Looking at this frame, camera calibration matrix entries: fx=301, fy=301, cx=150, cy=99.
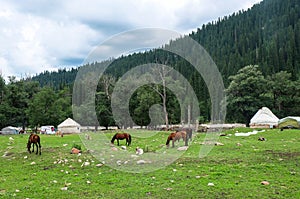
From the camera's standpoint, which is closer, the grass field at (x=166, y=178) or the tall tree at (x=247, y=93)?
the grass field at (x=166, y=178)

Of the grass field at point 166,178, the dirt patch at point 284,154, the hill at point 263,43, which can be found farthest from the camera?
the hill at point 263,43

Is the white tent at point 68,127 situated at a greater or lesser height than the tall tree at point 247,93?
lesser

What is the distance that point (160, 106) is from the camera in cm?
5931

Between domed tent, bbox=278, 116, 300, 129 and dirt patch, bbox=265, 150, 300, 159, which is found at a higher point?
domed tent, bbox=278, 116, 300, 129

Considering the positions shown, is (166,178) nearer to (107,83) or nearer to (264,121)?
(264,121)

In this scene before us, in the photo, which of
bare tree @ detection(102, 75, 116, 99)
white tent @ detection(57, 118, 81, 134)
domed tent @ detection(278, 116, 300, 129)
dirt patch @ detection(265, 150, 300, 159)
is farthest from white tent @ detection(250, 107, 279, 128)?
dirt patch @ detection(265, 150, 300, 159)

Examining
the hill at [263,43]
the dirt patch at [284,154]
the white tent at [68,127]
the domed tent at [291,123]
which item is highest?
the hill at [263,43]

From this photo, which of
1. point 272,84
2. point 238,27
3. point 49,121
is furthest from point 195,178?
point 238,27

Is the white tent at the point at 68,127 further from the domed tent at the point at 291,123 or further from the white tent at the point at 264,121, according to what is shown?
the domed tent at the point at 291,123

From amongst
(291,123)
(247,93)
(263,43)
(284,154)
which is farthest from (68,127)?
(263,43)

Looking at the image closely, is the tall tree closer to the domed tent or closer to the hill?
the domed tent

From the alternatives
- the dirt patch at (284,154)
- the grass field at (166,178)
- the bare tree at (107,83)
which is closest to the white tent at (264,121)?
the bare tree at (107,83)

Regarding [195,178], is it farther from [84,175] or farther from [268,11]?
[268,11]

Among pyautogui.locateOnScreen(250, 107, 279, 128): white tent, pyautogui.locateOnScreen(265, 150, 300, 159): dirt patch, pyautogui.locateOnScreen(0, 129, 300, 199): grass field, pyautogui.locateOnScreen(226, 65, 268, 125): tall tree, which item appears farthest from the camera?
pyautogui.locateOnScreen(226, 65, 268, 125): tall tree
